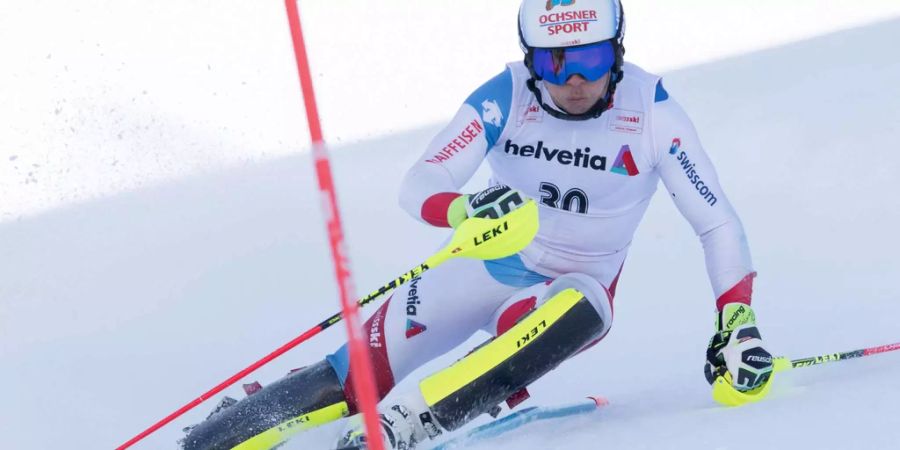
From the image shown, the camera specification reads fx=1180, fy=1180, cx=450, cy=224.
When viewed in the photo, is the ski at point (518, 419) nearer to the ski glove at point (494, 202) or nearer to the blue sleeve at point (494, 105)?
the ski glove at point (494, 202)

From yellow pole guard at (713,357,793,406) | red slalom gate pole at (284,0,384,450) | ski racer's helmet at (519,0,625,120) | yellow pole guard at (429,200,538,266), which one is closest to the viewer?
red slalom gate pole at (284,0,384,450)

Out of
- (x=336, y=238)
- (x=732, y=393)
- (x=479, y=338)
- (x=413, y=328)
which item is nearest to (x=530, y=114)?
(x=413, y=328)

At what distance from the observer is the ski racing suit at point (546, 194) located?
3.42 m

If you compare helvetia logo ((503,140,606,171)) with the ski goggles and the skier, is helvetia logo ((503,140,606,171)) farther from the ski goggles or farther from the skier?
the ski goggles

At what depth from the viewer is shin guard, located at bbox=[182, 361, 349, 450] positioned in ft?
10.5

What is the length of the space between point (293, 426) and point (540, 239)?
94cm

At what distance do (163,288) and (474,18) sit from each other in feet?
17.6

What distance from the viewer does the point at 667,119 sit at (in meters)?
3.45

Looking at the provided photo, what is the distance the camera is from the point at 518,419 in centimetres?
337

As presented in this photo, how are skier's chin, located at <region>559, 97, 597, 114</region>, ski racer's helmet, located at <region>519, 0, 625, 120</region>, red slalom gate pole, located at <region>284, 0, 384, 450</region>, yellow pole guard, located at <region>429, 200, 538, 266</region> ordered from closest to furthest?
red slalom gate pole, located at <region>284, 0, 384, 450</region> < yellow pole guard, located at <region>429, 200, 538, 266</region> < ski racer's helmet, located at <region>519, 0, 625, 120</region> < skier's chin, located at <region>559, 97, 597, 114</region>

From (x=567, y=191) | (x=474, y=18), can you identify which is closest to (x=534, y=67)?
(x=567, y=191)

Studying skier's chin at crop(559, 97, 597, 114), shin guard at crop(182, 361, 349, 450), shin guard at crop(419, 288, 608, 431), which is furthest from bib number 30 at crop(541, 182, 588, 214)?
shin guard at crop(182, 361, 349, 450)

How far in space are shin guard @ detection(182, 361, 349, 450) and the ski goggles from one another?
1.05 metres

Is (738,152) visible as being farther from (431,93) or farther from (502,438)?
(502,438)
